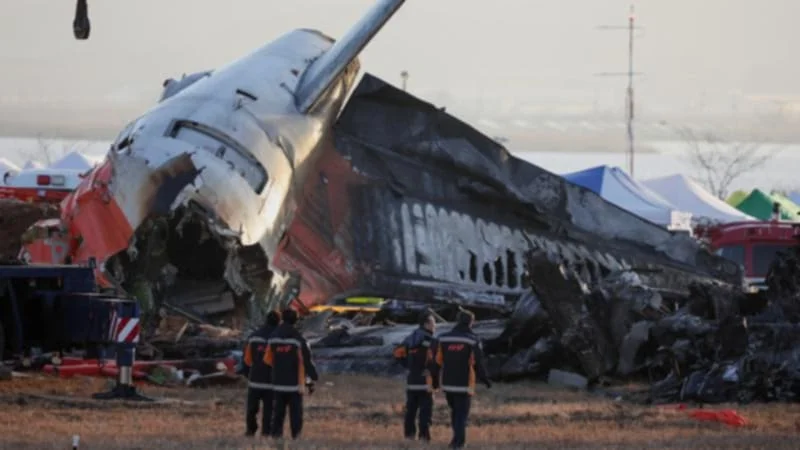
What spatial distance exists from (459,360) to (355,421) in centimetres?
382

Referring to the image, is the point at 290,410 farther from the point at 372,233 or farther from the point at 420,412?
the point at 372,233

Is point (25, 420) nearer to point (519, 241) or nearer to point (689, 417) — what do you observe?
point (689, 417)

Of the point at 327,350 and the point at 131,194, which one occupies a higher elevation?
the point at 131,194

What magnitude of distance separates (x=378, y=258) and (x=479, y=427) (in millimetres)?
17553

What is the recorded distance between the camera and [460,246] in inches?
1671

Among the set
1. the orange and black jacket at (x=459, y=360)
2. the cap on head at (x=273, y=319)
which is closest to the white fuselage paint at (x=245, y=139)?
the cap on head at (x=273, y=319)

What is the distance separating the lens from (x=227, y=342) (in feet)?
107

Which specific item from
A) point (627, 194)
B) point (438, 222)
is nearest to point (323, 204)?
point (438, 222)

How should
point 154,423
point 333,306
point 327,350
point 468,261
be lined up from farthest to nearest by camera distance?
point 468,261 < point 333,306 < point 327,350 < point 154,423

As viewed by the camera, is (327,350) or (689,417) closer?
(689,417)

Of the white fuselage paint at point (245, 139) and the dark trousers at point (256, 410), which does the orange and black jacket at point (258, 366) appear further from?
the white fuselage paint at point (245, 139)

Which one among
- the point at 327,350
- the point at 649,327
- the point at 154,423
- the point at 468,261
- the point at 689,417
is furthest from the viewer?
the point at 468,261

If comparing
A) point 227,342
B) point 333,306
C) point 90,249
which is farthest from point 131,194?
point 333,306

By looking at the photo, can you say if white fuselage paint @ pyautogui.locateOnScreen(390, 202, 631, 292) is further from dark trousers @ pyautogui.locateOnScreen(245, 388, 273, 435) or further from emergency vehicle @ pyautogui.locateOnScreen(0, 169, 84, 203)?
dark trousers @ pyautogui.locateOnScreen(245, 388, 273, 435)
